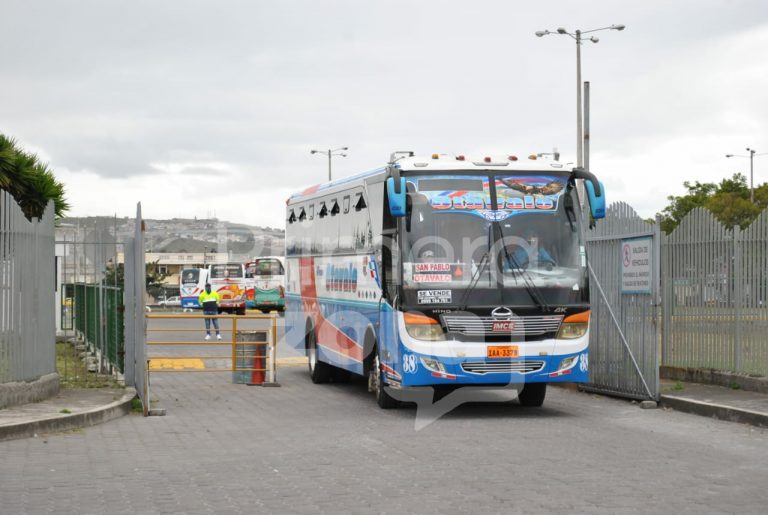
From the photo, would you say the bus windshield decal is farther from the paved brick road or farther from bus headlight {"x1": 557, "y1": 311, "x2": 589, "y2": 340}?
the paved brick road

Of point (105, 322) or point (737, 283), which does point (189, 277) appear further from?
point (737, 283)

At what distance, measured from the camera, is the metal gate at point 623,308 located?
1650 centimetres

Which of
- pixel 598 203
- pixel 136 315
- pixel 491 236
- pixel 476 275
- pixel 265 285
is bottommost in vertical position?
pixel 265 285

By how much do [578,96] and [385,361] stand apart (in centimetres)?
2179

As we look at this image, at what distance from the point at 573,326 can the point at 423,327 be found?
6.50ft

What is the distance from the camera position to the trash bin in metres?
20.1

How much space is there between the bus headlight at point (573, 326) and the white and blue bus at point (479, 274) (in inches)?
0.5

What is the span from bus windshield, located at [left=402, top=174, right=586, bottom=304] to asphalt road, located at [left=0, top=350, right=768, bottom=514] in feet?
5.77

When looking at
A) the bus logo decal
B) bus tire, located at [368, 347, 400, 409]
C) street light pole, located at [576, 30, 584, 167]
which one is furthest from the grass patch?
street light pole, located at [576, 30, 584, 167]

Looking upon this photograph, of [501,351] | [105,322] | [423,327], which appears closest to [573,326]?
[501,351]

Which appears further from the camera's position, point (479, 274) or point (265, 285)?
point (265, 285)

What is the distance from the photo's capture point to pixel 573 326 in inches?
599

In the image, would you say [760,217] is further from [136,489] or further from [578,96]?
[578,96]

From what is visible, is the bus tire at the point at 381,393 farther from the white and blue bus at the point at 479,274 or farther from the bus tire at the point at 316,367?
the bus tire at the point at 316,367
